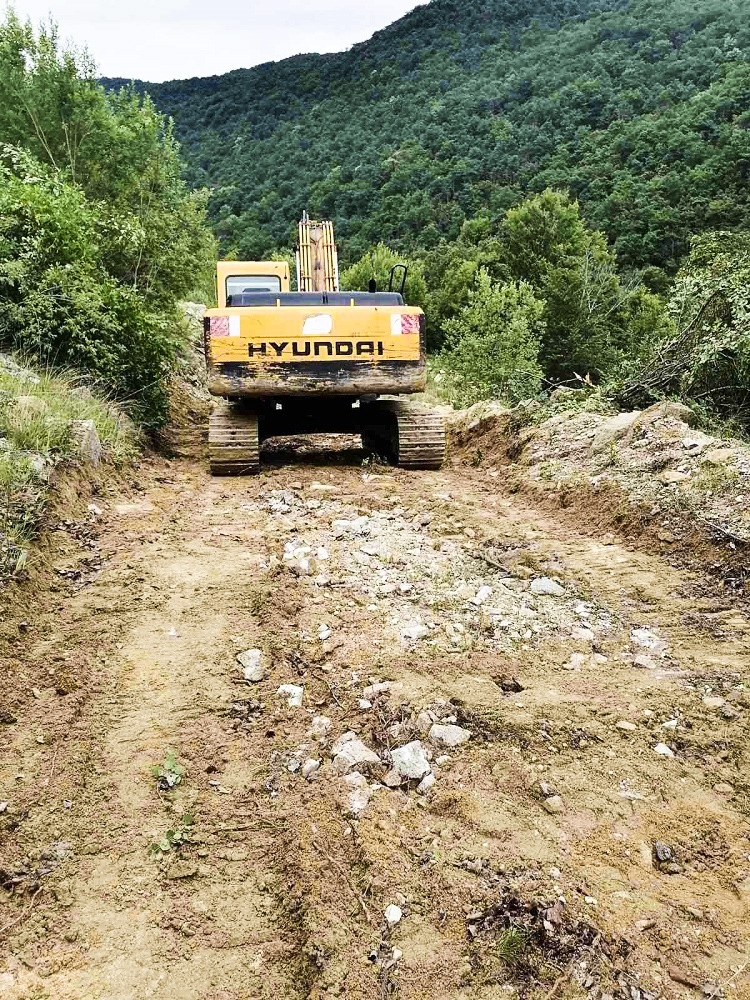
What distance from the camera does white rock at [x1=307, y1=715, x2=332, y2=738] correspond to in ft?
8.53

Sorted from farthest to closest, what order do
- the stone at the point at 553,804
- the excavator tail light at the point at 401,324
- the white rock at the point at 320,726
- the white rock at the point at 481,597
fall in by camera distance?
the excavator tail light at the point at 401,324
the white rock at the point at 481,597
the white rock at the point at 320,726
the stone at the point at 553,804

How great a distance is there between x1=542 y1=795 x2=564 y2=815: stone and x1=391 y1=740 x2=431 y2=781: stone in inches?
15.4

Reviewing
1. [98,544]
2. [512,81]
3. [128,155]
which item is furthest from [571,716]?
[512,81]

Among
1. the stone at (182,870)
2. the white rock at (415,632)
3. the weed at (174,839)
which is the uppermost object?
the white rock at (415,632)

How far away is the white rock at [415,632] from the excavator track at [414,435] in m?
3.98

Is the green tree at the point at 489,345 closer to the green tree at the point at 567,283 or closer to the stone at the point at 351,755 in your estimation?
the green tree at the point at 567,283

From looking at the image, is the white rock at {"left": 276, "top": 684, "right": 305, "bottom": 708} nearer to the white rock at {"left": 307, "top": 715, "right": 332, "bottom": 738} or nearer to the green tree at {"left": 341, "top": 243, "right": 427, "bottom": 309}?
the white rock at {"left": 307, "top": 715, "right": 332, "bottom": 738}

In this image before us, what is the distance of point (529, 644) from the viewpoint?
10.6ft

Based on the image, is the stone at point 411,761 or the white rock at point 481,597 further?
the white rock at point 481,597

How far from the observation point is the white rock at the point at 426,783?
2.28 m

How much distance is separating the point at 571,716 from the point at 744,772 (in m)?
0.58

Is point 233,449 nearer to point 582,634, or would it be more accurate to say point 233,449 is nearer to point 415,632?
point 415,632

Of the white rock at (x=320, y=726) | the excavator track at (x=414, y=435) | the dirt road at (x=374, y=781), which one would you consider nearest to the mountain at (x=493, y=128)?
the excavator track at (x=414, y=435)

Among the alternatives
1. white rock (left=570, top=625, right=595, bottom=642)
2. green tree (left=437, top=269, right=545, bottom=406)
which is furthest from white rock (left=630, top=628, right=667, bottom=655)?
green tree (left=437, top=269, right=545, bottom=406)
